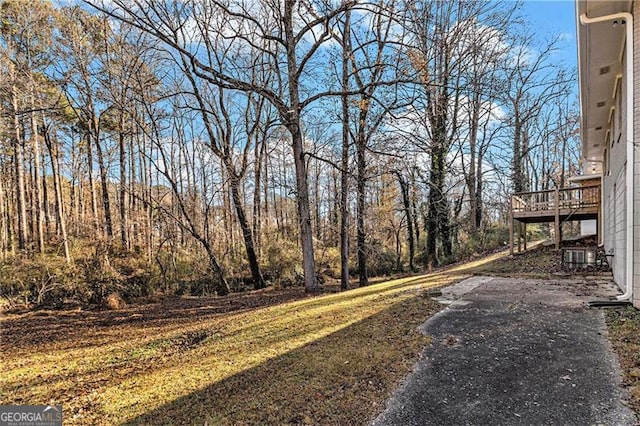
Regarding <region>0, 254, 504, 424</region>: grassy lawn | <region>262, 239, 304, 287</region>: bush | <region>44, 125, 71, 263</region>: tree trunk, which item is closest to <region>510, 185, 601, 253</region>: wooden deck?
<region>0, 254, 504, 424</region>: grassy lawn

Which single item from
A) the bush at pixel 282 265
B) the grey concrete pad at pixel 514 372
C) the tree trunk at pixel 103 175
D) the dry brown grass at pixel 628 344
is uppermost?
the tree trunk at pixel 103 175

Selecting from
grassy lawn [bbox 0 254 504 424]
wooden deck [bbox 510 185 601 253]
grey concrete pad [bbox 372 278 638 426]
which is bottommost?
grassy lawn [bbox 0 254 504 424]

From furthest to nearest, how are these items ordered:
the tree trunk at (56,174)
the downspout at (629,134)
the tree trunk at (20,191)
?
the tree trunk at (56,174)
the tree trunk at (20,191)
the downspout at (629,134)

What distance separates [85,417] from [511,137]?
2171 cm

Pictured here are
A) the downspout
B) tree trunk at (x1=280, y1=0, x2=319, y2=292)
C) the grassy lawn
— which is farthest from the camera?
tree trunk at (x1=280, y1=0, x2=319, y2=292)

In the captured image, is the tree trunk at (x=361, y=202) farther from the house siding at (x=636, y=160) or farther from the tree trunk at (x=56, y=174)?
the tree trunk at (x=56, y=174)

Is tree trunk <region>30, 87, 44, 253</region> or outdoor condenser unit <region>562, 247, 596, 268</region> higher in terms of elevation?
tree trunk <region>30, 87, 44, 253</region>

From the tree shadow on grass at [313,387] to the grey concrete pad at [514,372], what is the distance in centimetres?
21

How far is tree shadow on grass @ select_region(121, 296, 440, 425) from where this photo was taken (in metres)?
2.79

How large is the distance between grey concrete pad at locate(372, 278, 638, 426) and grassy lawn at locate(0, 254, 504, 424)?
0.26 m

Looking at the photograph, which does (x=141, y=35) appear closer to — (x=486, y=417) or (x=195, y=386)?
(x=195, y=386)

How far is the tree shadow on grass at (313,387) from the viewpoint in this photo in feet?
9.14

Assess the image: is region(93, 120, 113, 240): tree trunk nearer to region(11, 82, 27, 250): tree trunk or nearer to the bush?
region(11, 82, 27, 250): tree trunk

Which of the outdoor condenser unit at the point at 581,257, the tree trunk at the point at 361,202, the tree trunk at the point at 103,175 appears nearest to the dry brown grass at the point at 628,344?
the outdoor condenser unit at the point at 581,257
